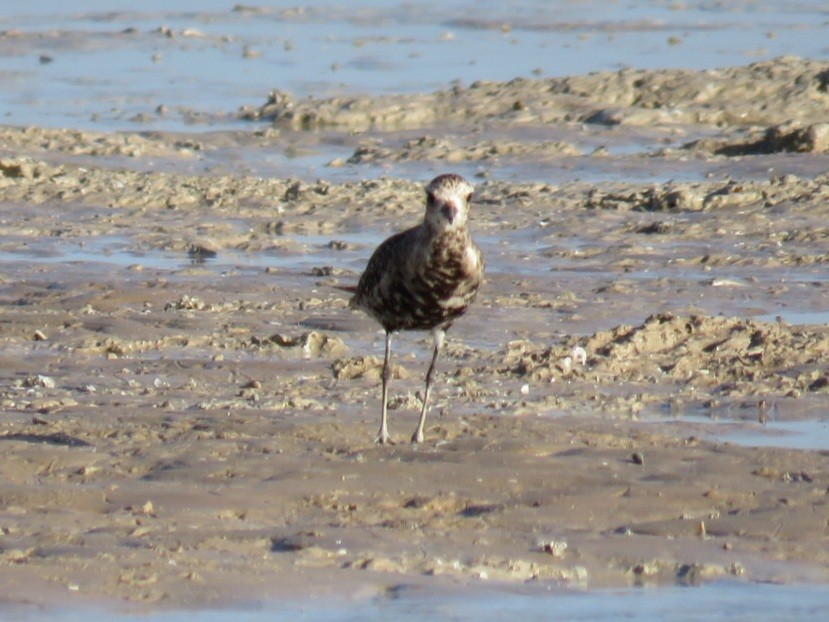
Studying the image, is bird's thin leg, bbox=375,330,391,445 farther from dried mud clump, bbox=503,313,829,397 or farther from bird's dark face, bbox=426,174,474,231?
dried mud clump, bbox=503,313,829,397

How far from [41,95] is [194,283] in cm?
989

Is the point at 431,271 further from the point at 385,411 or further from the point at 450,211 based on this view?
the point at 385,411

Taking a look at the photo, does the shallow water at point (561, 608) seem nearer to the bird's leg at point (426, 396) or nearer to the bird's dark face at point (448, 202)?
the bird's leg at point (426, 396)

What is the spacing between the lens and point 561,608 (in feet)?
17.6

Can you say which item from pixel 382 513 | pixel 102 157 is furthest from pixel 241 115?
pixel 382 513

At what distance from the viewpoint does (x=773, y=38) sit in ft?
82.3

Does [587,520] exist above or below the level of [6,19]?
below

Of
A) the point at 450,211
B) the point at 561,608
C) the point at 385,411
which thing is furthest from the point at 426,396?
the point at 561,608

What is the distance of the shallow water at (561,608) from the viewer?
5234 mm

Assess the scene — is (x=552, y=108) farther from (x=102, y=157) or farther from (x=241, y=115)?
(x=102, y=157)

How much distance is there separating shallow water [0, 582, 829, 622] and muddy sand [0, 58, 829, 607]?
10 cm

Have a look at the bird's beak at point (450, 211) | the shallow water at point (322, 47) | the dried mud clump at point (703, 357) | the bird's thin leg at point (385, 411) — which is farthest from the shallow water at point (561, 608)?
the shallow water at point (322, 47)

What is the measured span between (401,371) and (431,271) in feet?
5.09

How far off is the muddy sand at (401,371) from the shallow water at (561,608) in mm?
100
